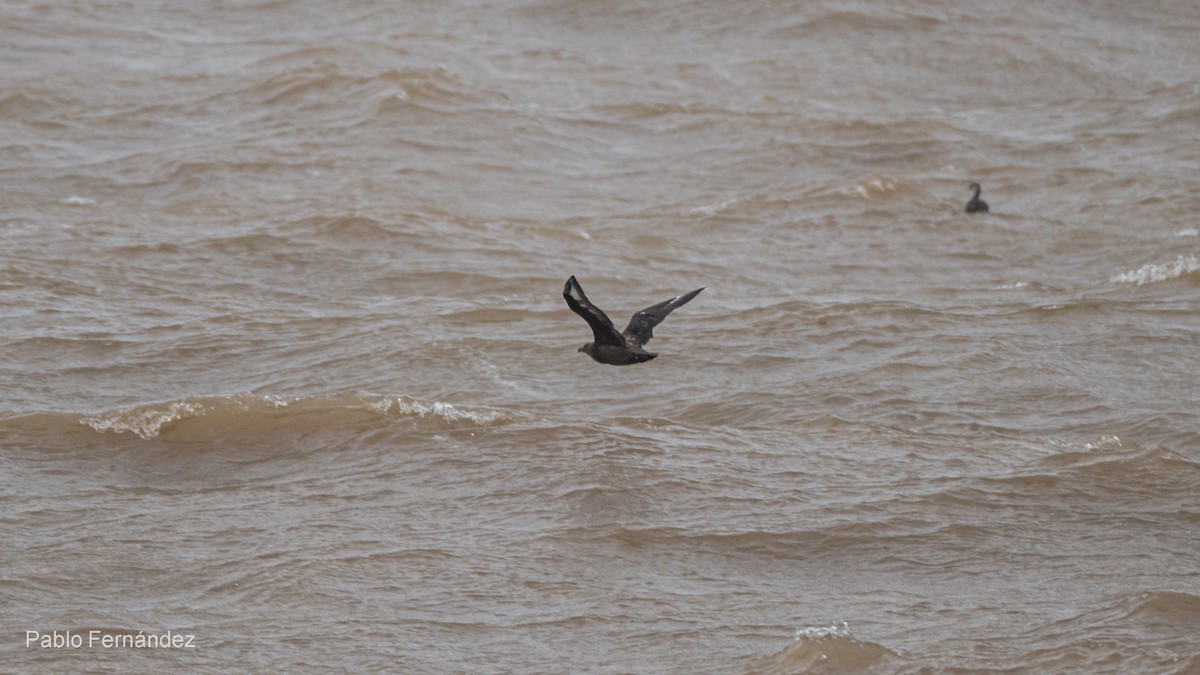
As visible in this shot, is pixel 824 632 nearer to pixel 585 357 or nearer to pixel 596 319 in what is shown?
pixel 596 319

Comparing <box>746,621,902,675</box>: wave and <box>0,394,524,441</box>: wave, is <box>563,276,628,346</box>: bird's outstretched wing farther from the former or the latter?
<box>746,621,902,675</box>: wave

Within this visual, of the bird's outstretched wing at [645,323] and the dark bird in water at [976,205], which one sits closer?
the bird's outstretched wing at [645,323]

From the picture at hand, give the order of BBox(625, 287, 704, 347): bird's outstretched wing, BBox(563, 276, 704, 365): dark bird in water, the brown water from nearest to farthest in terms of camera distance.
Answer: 1. the brown water
2. BBox(563, 276, 704, 365): dark bird in water
3. BBox(625, 287, 704, 347): bird's outstretched wing

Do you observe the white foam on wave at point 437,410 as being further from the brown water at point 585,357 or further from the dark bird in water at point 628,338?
the dark bird in water at point 628,338

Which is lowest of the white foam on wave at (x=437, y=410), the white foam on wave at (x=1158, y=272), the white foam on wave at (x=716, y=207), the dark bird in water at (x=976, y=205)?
the white foam on wave at (x=437, y=410)

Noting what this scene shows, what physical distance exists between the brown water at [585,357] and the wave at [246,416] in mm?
36

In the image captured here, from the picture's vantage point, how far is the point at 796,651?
864cm

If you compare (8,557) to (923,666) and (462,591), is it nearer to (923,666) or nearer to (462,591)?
(462,591)

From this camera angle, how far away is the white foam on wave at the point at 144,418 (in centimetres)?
1164

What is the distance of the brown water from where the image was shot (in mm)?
9180

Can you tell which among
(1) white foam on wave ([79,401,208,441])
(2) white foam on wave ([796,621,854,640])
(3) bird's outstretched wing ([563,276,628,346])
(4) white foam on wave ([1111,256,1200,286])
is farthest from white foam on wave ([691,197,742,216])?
(2) white foam on wave ([796,621,854,640])

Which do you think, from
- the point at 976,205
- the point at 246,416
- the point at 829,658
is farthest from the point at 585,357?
the point at 976,205

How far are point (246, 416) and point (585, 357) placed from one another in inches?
117

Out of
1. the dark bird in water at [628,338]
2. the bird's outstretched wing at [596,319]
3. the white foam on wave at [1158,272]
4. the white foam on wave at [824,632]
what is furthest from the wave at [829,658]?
the white foam on wave at [1158,272]
